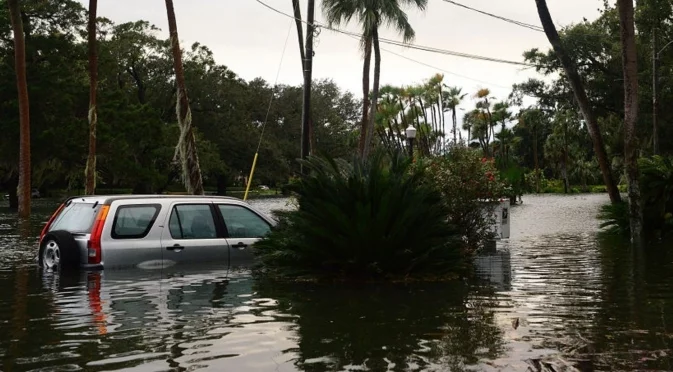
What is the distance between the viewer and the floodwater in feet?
20.8

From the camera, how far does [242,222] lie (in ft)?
42.3

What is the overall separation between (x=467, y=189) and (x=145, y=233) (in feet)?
17.2

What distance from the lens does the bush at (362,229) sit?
11.0m

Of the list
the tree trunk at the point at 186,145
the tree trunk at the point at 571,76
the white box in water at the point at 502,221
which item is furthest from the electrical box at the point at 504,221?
the tree trunk at the point at 186,145

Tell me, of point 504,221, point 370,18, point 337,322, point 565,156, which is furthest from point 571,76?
point 565,156

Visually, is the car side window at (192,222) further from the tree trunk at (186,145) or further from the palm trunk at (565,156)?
the palm trunk at (565,156)

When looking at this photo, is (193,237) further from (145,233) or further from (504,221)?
(504,221)

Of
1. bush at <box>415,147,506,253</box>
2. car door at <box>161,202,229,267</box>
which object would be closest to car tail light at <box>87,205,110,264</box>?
car door at <box>161,202,229,267</box>

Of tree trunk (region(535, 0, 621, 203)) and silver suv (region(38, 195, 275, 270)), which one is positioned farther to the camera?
tree trunk (region(535, 0, 621, 203))

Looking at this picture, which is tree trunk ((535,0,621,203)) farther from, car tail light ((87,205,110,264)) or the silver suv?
car tail light ((87,205,110,264))

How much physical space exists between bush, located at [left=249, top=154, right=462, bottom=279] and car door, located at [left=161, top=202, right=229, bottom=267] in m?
0.96

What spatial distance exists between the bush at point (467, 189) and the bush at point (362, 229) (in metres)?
1.73

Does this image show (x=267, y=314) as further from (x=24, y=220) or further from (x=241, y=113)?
(x=241, y=113)

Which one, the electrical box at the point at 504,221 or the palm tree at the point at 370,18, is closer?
the electrical box at the point at 504,221
